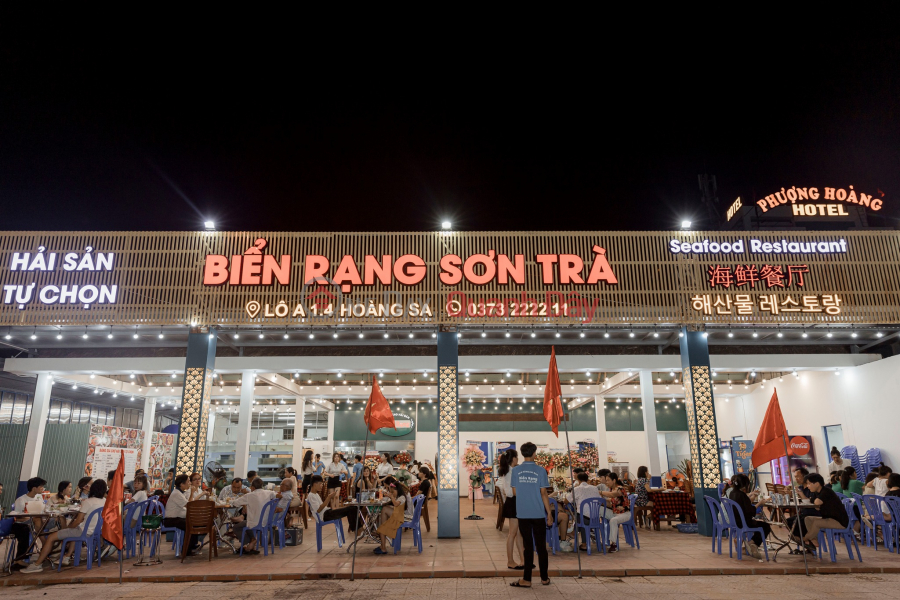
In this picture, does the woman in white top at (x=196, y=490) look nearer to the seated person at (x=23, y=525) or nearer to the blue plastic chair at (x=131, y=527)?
the blue plastic chair at (x=131, y=527)

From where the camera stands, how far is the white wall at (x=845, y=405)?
47.2ft

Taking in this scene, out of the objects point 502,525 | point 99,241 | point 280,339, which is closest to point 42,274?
point 99,241

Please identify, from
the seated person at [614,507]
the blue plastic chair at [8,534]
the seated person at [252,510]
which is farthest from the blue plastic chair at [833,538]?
the blue plastic chair at [8,534]

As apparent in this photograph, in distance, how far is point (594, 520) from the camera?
9.47 m

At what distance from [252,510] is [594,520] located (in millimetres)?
5740

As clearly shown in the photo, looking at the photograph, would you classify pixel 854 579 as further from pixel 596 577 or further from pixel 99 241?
pixel 99 241

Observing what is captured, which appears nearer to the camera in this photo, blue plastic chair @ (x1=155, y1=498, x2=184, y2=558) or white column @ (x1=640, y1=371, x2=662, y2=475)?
blue plastic chair @ (x1=155, y1=498, x2=184, y2=558)

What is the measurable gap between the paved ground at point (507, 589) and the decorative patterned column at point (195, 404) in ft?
14.3

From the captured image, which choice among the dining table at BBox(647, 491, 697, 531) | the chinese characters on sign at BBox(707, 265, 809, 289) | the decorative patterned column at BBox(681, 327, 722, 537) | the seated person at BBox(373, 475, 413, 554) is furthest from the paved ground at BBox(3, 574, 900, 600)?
the chinese characters on sign at BBox(707, 265, 809, 289)

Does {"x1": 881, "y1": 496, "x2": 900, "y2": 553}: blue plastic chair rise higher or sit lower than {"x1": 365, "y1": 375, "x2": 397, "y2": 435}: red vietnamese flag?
lower

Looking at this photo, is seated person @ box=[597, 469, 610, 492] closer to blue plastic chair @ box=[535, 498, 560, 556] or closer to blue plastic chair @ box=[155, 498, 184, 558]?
blue plastic chair @ box=[535, 498, 560, 556]

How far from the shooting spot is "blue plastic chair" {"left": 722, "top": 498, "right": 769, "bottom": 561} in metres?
8.67

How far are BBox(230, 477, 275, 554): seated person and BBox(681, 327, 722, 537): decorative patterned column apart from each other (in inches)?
334

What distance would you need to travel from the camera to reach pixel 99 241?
1283 centimetres
